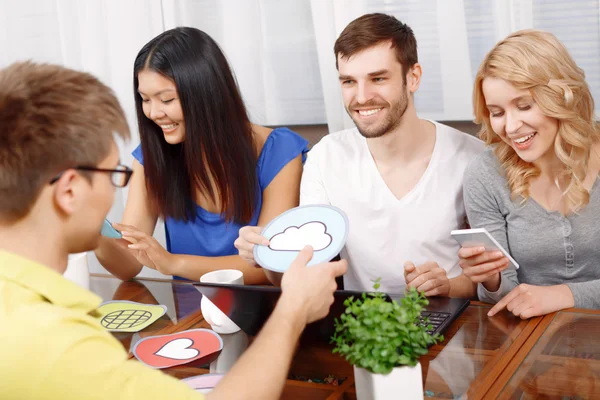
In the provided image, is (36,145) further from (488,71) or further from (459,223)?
(459,223)

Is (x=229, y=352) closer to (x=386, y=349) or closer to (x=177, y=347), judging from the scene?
(x=177, y=347)

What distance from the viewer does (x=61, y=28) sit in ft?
10.7

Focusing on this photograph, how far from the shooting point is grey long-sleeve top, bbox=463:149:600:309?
6.12 feet

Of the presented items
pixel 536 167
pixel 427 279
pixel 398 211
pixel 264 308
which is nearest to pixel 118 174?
pixel 264 308

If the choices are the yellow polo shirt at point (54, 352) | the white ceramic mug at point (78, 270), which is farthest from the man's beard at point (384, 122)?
the yellow polo shirt at point (54, 352)

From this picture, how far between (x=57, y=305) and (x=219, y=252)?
1397mm

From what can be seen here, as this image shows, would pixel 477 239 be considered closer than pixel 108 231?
Yes

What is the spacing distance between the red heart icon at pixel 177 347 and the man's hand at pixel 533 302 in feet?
2.00

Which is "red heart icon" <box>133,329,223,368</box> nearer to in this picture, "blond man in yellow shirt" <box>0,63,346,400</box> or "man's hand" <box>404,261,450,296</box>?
"blond man in yellow shirt" <box>0,63,346,400</box>

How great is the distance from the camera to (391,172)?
6.95 ft

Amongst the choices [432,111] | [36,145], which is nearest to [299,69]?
[432,111]

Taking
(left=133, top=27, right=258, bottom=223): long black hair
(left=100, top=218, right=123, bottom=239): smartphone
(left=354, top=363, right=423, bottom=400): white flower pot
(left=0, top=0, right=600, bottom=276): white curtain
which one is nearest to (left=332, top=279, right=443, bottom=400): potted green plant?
(left=354, top=363, right=423, bottom=400): white flower pot

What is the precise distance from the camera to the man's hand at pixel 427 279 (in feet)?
5.55

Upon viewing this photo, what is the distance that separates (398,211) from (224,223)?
0.62m
